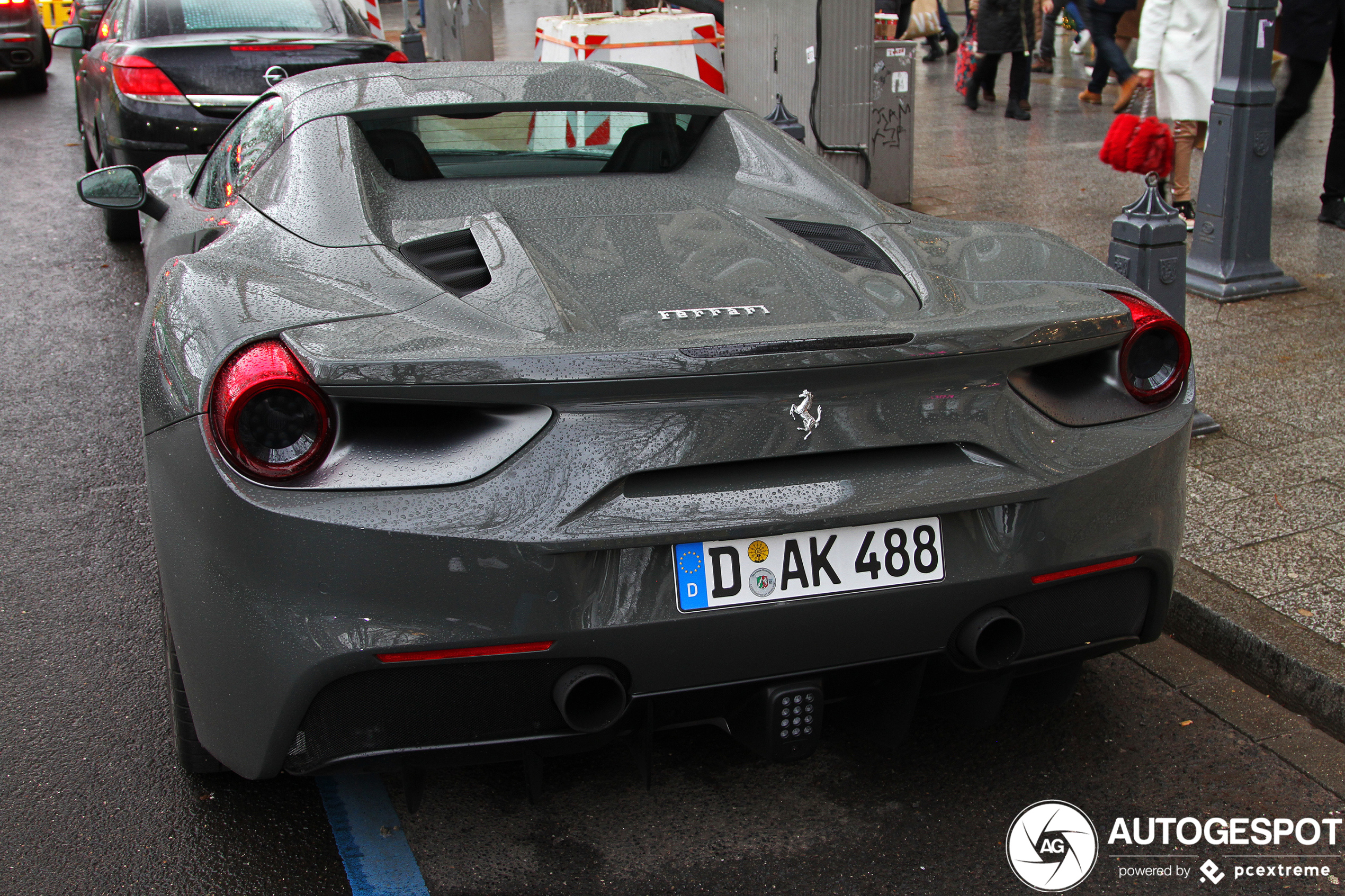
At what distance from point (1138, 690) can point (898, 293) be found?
1.34 m

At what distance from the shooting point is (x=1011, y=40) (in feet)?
40.2

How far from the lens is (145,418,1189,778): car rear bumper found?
1999 millimetres

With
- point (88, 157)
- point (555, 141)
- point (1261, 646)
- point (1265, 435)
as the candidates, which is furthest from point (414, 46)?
point (1261, 646)

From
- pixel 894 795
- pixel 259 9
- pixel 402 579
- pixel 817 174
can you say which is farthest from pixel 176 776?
pixel 259 9

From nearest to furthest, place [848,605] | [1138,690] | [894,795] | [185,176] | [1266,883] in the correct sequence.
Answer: [848,605] < [1266,883] < [894,795] < [1138,690] < [185,176]

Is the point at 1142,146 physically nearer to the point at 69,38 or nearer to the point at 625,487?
the point at 625,487

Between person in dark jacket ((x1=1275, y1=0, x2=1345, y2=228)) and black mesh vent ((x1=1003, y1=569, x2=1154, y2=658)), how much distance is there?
5439mm

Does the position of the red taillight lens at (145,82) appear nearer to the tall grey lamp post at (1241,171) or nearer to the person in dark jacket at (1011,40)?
the tall grey lamp post at (1241,171)

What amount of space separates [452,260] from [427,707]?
0.96 meters

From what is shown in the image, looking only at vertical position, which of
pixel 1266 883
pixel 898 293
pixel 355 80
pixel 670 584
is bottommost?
pixel 1266 883

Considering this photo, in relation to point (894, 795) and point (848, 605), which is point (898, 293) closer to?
point (848, 605)

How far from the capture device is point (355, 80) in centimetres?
340

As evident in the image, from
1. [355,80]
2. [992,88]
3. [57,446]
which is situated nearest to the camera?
[355,80]

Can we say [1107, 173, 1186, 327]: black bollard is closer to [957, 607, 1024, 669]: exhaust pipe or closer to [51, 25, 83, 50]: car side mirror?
[957, 607, 1024, 669]: exhaust pipe
